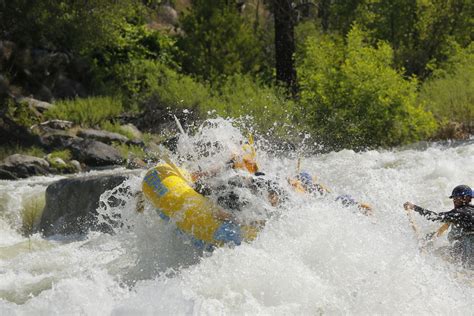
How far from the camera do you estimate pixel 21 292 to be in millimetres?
6938

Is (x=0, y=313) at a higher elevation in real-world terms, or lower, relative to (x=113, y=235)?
higher

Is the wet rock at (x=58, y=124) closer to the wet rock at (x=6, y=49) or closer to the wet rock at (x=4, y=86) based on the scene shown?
the wet rock at (x=4, y=86)

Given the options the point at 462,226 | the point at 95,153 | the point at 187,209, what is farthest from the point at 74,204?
the point at 462,226

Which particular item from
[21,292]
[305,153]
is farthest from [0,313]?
[305,153]

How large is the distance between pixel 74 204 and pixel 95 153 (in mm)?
4071

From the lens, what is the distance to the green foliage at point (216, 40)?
18125mm

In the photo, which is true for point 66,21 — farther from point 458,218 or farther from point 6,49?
point 458,218

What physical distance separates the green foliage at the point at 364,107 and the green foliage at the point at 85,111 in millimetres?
4668

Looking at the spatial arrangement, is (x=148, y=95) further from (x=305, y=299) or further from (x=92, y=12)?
(x=305, y=299)

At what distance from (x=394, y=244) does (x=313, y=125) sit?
7.24 meters

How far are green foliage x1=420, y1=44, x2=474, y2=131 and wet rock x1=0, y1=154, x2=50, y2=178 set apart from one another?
7.25 m

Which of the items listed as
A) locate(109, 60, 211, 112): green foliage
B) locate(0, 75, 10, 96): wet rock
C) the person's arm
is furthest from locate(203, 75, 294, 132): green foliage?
the person's arm

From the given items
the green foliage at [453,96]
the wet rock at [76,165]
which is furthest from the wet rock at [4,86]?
the green foliage at [453,96]

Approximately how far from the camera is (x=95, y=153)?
1420 cm
